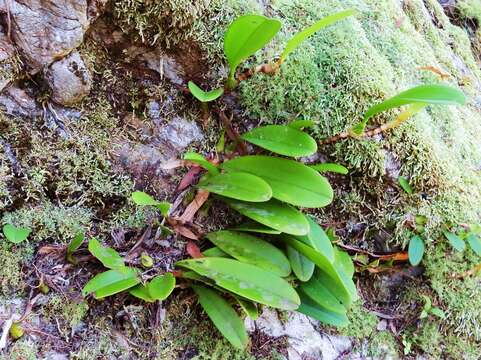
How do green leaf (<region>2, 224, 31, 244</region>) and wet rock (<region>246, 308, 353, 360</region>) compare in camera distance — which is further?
wet rock (<region>246, 308, 353, 360</region>)

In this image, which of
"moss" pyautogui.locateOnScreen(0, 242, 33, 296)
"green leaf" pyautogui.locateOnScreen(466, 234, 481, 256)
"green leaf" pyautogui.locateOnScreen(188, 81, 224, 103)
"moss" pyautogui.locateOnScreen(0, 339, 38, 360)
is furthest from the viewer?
"green leaf" pyautogui.locateOnScreen(466, 234, 481, 256)

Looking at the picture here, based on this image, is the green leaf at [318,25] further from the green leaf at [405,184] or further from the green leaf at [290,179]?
the green leaf at [405,184]

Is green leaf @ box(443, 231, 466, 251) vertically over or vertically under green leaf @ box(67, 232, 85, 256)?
over

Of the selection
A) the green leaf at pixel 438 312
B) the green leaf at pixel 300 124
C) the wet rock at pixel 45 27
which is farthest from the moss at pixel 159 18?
the green leaf at pixel 438 312

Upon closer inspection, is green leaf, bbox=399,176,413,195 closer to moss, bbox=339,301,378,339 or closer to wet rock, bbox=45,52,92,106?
moss, bbox=339,301,378,339

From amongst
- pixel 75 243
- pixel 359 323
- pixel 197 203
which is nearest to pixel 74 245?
pixel 75 243

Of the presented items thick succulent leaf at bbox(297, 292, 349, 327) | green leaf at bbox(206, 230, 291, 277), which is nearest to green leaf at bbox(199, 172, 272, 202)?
green leaf at bbox(206, 230, 291, 277)

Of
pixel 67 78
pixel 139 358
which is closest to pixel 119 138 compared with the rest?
pixel 67 78
